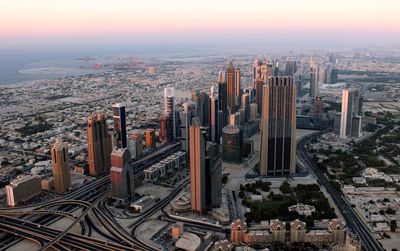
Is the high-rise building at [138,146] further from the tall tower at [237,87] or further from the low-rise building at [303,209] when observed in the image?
the low-rise building at [303,209]

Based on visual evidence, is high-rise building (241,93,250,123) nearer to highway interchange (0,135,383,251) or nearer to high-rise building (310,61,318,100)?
highway interchange (0,135,383,251)

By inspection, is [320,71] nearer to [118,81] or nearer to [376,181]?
[118,81]

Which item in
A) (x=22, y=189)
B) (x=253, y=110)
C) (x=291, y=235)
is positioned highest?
(x=253, y=110)

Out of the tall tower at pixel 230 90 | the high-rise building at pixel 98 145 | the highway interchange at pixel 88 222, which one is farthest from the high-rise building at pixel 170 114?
the highway interchange at pixel 88 222

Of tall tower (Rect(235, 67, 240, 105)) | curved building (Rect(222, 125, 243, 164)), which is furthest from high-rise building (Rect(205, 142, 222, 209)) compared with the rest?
tall tower (Rect(235, 67, 240, 105))

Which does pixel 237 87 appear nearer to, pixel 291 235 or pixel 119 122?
pixel 119 122

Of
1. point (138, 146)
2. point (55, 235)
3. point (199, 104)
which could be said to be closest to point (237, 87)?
point (199, 104)
